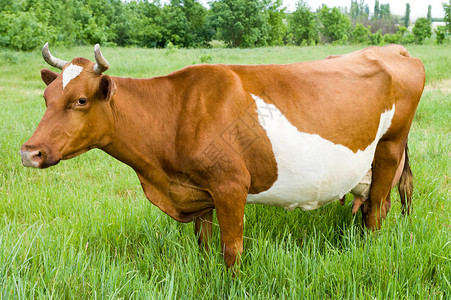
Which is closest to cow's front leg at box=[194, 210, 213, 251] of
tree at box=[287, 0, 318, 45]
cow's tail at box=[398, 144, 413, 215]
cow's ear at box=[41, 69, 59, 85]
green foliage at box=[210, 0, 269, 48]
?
cow's ear at box=[41, 69, 59, 85]

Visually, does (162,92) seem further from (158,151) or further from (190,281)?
(190,281)

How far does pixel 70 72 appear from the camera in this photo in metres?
2.34

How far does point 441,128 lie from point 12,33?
72.5 ft

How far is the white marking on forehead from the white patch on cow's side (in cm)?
109

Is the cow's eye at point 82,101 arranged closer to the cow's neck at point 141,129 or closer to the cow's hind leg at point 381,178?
the cow's neck at point 141,129

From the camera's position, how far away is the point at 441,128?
22.9 ft

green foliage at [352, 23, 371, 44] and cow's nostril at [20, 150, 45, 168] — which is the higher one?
green foliage at [352, 23, 371, 44]

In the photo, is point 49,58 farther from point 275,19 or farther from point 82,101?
point 275,19

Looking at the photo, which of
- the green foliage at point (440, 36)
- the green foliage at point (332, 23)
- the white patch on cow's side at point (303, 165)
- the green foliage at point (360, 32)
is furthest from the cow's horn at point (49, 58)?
the green foliage at point (332, 23)

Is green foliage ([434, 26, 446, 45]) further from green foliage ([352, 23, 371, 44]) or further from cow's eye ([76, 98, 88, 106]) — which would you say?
cow's eye ([76, 98, 88, 106])

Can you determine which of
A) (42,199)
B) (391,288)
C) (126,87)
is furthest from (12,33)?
(391,288)

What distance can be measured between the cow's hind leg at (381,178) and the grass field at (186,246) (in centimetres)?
16

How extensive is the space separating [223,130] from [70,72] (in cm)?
95

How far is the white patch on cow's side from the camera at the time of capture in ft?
8.66
